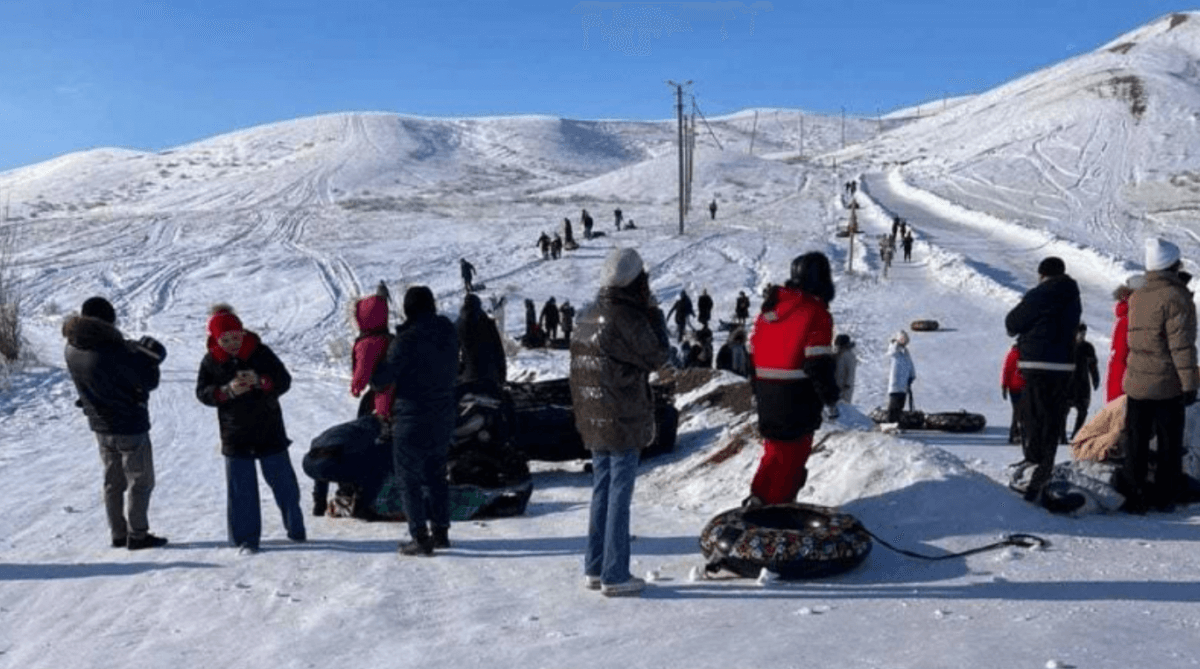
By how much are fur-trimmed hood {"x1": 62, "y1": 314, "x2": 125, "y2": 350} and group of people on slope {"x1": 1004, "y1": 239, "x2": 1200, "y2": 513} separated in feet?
18.4

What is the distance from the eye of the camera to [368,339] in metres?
8.09

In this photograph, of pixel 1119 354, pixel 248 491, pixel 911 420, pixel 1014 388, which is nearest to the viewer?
pixel 248 491

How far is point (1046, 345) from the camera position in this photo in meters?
7.57

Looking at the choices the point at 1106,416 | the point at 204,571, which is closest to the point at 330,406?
the point at 204,571

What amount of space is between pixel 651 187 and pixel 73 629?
75935 millimetres

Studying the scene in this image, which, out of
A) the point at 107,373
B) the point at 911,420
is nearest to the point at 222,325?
the point at 107,373

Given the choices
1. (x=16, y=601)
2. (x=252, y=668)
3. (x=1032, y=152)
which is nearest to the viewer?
(x=252, y=668)

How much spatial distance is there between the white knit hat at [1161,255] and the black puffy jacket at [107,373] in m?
6.11

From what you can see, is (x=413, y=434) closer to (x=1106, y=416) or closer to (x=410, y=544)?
(x=410, y=544)

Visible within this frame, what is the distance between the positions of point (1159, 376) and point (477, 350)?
5.71 metres

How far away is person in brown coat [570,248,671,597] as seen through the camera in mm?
6012

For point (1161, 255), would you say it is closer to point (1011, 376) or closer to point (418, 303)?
point (418, 303)

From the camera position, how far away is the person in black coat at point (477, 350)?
428 inches

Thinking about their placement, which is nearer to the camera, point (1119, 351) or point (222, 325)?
point (222, 325)
